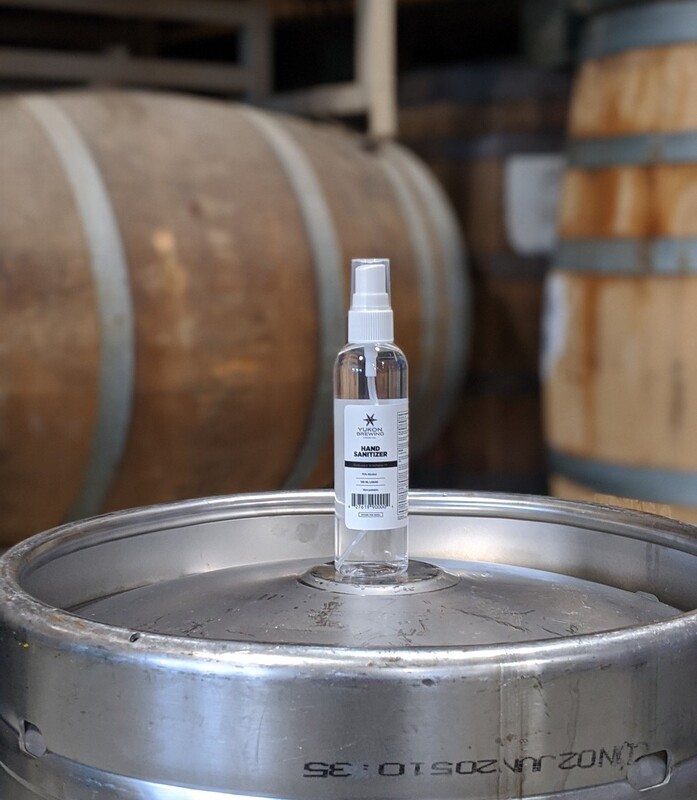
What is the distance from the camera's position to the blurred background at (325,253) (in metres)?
1.72

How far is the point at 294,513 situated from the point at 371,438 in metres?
0.18

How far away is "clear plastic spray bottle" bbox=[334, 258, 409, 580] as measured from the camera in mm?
668

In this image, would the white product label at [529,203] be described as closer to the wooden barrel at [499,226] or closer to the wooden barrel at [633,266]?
the wooden barrel at [499,226]

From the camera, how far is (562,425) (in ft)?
7.40

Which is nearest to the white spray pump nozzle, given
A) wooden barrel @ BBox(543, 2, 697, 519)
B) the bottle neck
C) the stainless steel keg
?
the bottle neck

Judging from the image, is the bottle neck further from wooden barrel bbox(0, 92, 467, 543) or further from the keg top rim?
wooden barrel bbox(0, 92, 467, 543)

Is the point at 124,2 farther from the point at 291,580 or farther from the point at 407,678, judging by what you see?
the point at 407,678

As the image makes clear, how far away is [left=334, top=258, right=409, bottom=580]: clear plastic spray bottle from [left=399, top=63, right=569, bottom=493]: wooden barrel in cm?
199

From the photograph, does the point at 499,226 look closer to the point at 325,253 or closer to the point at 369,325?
the point at 325,253

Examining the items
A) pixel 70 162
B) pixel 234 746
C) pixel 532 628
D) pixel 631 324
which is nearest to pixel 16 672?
pixel 234 746

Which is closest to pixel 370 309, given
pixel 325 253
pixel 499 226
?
pixel 325 253

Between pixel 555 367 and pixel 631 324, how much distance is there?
0.20 metres

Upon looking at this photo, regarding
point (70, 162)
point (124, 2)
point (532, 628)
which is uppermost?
point (124, 2)

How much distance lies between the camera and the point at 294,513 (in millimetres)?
829
